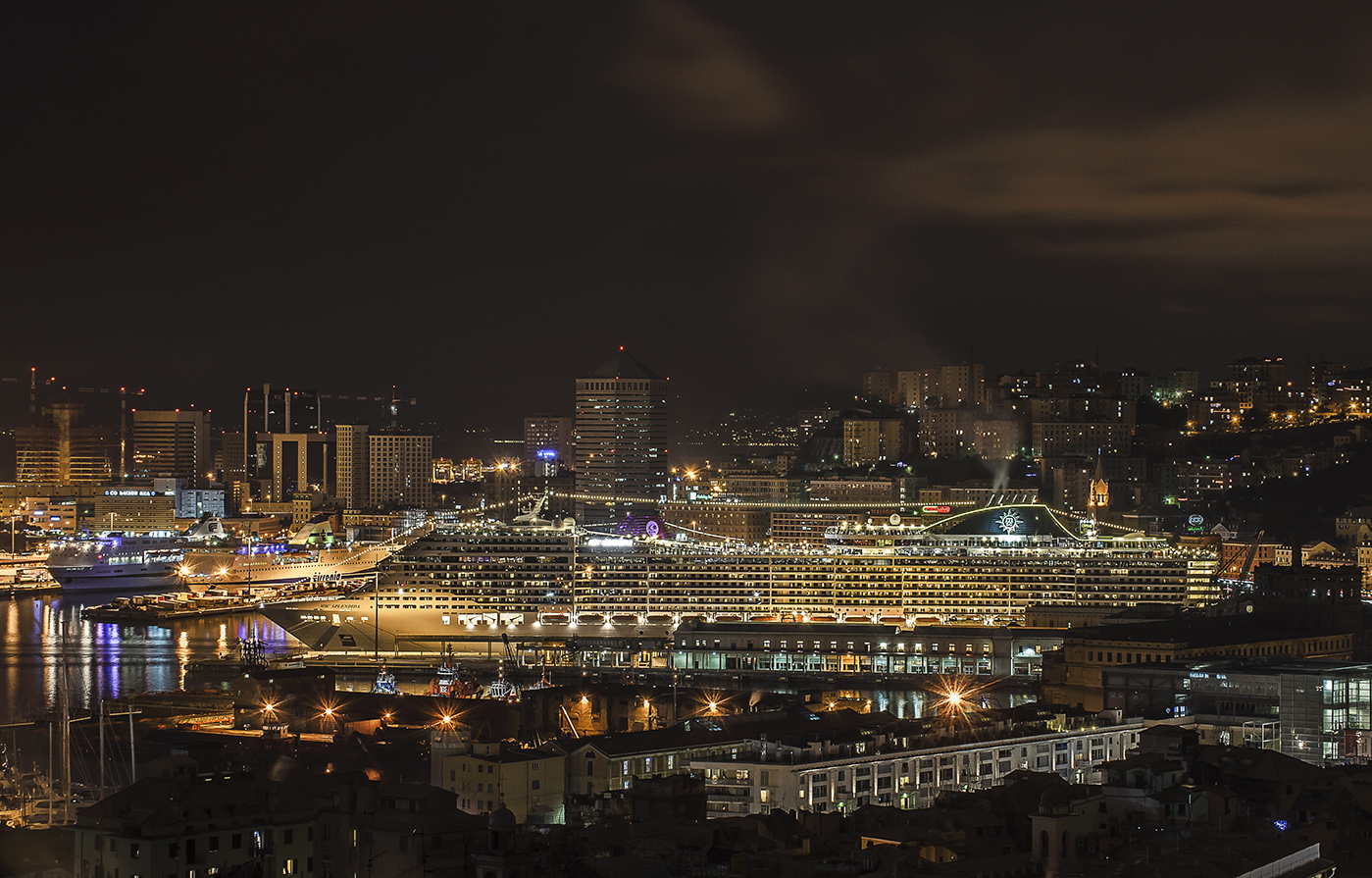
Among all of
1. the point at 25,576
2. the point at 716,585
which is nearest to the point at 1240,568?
the point at 716,585

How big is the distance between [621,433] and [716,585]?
121 ft

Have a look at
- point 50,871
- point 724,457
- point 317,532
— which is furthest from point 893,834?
point 724,457

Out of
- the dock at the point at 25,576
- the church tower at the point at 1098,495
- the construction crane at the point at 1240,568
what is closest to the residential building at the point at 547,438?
the dock at the point at 25,576

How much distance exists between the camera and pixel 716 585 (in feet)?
112

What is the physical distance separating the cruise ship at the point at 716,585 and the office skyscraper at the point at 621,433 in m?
34.3

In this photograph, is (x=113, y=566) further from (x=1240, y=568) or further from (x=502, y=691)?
(x=502, y=691)

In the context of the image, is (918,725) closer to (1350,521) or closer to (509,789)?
(509,789)

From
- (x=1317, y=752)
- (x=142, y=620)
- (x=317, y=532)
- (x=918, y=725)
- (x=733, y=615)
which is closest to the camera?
(x=918, y=725)

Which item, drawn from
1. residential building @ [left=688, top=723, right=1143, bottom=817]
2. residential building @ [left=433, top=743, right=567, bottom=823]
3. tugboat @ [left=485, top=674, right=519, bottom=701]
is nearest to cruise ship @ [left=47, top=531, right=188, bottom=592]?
tugboat @ [left=485, top=674, right=519, bottom=701]

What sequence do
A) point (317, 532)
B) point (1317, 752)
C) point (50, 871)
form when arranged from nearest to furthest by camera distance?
point (50, 871)
point (1317, 752)
point (317, 532)

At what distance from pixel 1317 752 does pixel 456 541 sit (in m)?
18.2

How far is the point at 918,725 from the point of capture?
18172 millimetres

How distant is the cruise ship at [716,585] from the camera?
3312 centimetres

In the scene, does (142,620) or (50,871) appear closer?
(50,871)
